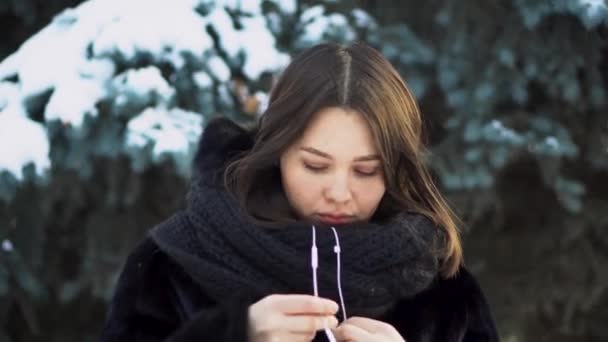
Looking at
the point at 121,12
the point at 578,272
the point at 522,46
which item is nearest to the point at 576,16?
the point at 522,46

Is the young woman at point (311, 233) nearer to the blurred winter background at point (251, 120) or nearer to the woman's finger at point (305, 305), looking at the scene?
the woman's finger at point (305, 305)

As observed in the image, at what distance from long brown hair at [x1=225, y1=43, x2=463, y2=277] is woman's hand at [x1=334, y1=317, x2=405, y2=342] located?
241 millimetres

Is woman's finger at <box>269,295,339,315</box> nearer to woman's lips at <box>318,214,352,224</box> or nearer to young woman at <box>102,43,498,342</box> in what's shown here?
young woman at <box>102,43,498,342</box>

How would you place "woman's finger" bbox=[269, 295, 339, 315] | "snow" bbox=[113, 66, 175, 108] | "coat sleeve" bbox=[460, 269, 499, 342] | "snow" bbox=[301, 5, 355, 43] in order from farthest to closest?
"snow" bbox=[301, 5, 355, 43] < "snow" bbox=[113, 66, 175, 108] < "coat sleeve" bbox=[460, 269, 499, 342] < "woman's finger" bbox=[269, 295, 339, 315]

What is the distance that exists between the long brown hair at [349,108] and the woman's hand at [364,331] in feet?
0.79

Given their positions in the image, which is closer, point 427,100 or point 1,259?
point 1,259

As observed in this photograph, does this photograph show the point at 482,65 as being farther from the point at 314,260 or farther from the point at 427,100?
the point at 314,260

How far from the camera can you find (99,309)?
3.94 metres

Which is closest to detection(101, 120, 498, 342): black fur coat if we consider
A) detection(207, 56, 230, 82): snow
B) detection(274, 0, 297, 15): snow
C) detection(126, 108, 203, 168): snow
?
detection(126, 108, 203, 168): snow

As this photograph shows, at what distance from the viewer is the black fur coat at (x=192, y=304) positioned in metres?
1.90

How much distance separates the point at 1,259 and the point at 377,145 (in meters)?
1.97

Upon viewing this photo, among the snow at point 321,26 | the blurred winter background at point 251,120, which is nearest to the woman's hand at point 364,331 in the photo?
the blurred winter background at point 251,120

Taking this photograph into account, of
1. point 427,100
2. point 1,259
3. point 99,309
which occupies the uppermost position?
point 427,100

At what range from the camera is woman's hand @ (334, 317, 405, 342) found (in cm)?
163
